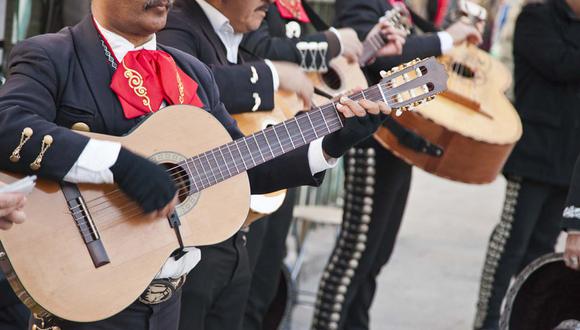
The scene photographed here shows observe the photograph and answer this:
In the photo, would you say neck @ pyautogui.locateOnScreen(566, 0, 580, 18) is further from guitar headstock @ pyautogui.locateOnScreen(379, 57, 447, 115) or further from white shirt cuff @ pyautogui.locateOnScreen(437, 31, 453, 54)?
guitar headstock @ pyautogui.locateOnScreen(379, 57, 447, 115)

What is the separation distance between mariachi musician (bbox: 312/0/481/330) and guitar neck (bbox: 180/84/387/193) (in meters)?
1.71

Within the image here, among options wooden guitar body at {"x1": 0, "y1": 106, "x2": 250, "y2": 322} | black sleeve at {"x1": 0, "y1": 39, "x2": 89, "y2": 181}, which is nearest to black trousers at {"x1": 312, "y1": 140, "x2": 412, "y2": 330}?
wooden guitar body at {"x1": 0, "y1": 106, "x2": 250, "y2": 322}

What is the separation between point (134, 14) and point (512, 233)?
121 inches

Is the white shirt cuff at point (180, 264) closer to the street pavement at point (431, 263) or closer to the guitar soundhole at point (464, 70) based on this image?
the guitar soundhole at point (464, 70)

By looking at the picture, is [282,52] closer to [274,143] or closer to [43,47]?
[274,143]

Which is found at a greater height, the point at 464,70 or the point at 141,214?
the point at 141,214

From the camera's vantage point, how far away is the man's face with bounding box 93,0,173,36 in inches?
101

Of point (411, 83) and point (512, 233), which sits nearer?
point (411, 83)

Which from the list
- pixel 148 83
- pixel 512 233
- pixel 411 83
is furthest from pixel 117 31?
pixel 512 233

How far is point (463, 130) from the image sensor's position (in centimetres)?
432

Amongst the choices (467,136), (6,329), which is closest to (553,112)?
(467,136)

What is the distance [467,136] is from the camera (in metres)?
4.30

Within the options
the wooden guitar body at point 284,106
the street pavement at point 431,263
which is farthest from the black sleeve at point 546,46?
the street pavement at point 431,263

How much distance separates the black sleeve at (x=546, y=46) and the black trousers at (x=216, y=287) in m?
2.33
